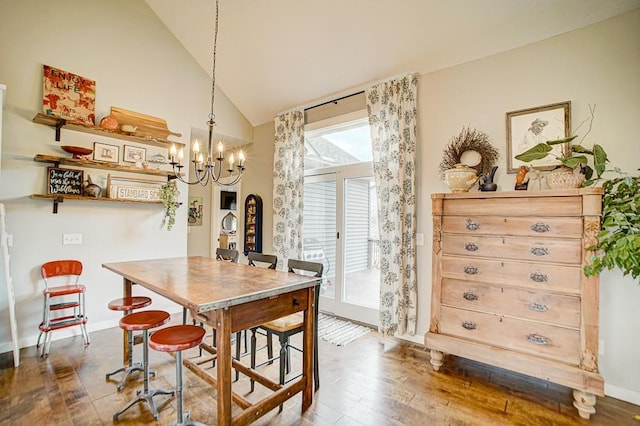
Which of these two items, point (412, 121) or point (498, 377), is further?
point (412, 121)

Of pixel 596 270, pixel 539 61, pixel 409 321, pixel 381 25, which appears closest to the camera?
pixel 596 270

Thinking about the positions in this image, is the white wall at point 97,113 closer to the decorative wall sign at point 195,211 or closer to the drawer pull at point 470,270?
the decorative wall sign at point 195,211

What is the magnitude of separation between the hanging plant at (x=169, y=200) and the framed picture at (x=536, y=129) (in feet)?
13.0

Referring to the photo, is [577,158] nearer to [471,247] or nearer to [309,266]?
[471,247]

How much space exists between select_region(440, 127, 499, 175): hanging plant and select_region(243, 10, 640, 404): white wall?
6 cm

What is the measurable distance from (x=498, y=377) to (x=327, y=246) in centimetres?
252

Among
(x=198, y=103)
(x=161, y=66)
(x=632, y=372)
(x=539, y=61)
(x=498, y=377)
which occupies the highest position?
(x=161, y=66)

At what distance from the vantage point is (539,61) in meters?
2.64

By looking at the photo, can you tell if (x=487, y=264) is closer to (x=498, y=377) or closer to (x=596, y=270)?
(x=596, y=270)

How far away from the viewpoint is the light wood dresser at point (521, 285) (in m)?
2.04

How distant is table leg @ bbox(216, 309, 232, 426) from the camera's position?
1.56 m

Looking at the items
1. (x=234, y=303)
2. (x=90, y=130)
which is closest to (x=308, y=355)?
(x=234, y=303)

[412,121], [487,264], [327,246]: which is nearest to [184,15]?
[412,121]

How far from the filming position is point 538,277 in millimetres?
2236
